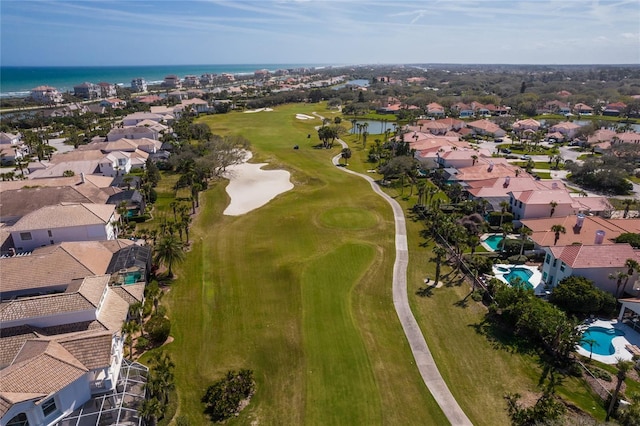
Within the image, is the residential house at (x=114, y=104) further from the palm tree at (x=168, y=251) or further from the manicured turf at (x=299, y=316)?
the palm tree at (x=168, y=251)

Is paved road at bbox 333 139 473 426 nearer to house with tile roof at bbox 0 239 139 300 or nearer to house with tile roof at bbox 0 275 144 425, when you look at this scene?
house with tile roof at bbox 0 275 144 425

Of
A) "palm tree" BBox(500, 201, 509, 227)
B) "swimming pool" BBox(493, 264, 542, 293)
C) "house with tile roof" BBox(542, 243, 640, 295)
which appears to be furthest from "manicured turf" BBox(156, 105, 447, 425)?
"house with tile roof" BBox(542, 243, 640, 295)

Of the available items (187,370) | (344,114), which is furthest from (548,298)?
(344,114)

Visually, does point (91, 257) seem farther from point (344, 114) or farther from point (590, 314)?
point (344, 114)

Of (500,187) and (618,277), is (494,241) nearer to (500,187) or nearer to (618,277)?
(500,187)

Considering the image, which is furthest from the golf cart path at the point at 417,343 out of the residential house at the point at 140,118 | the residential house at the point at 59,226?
the residential house at the point at 140,118
